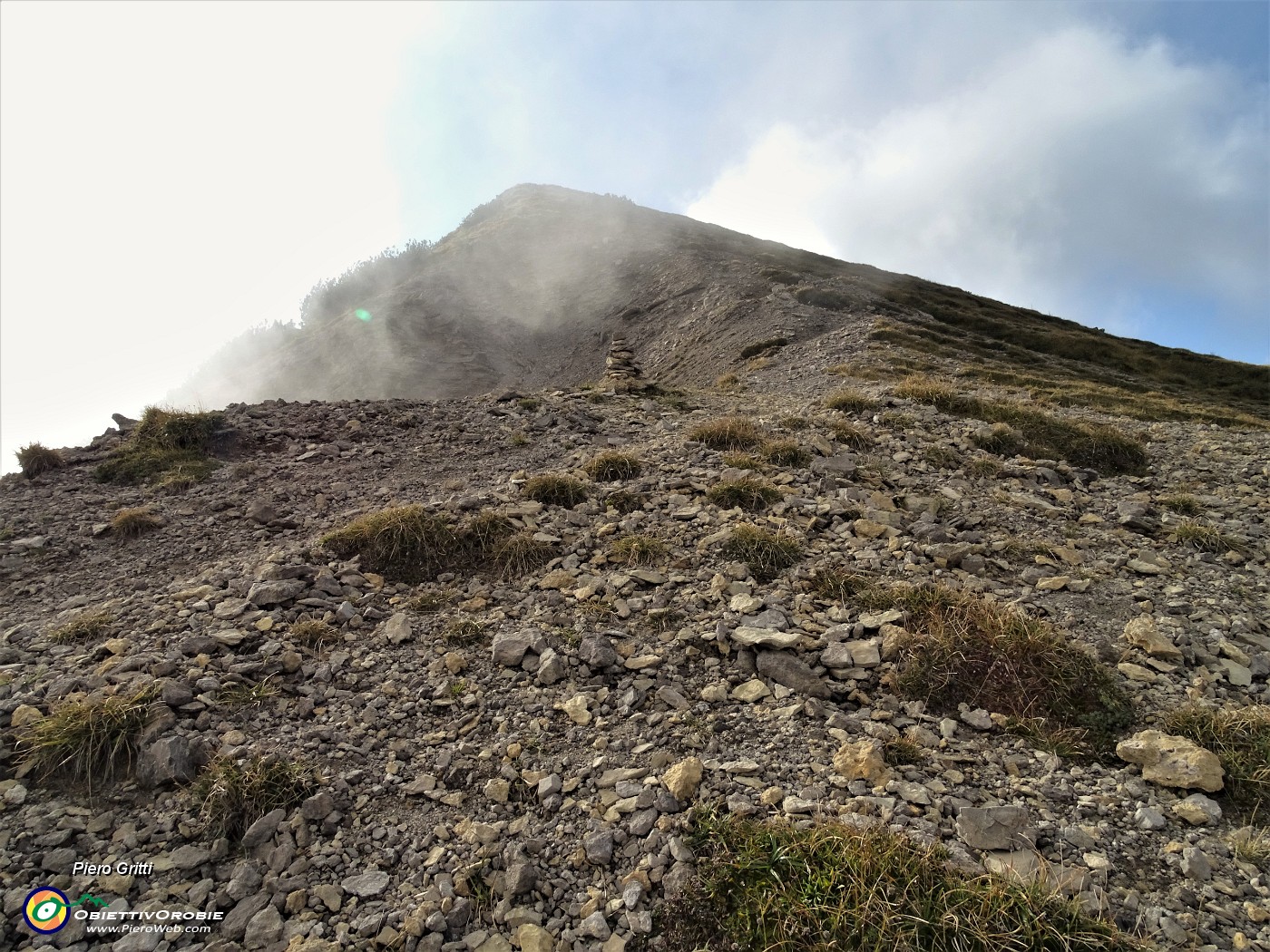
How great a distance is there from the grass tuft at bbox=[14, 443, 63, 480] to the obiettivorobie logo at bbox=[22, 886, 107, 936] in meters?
11.8

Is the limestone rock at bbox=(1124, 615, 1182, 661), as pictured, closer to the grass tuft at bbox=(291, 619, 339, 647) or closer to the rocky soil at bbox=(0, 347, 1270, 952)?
the rocky soil at bbox=(0, 347, 1270, 952)

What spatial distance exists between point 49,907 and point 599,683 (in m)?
4.17

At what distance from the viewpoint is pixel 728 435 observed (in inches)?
490

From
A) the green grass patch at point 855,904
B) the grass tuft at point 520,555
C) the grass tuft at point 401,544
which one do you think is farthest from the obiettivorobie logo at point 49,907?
the grass tuft at point 520,555

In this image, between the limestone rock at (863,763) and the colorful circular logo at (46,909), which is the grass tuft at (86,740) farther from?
the limestone rock at (863,763)

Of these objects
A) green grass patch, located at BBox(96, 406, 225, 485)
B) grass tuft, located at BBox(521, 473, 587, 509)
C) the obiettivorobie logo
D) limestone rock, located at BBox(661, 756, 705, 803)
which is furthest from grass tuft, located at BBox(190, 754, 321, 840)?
green grass patch, located at BBox(96, 406, 225, 485)

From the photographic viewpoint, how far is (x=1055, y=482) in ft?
36.6

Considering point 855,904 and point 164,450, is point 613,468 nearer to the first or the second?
point 855,904

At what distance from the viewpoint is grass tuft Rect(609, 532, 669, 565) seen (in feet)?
27.7

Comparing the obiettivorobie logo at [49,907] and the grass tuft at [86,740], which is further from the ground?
the grass tuft at [86,740]

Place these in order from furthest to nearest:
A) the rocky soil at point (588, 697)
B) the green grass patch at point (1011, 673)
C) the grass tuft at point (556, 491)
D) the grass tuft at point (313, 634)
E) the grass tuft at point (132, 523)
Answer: the grass tuft at point (556, 491) < the grass tuft at point (132, 523) < the grass tuft at point (313, 634) < the green grass patch at point (1011, 673) < the rocky soil at point (588, 697)

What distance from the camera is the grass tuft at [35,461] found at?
12.7 metres

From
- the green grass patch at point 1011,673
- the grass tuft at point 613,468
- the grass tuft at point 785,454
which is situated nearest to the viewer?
the green grass patch at point 1011,673

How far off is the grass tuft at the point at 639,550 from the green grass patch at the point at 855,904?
4.26 metres
